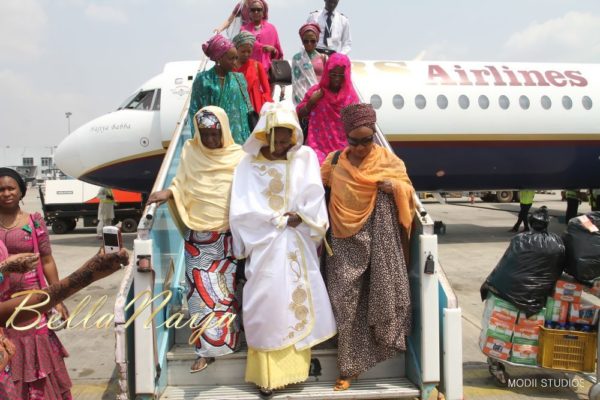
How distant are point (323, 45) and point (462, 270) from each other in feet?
13.7

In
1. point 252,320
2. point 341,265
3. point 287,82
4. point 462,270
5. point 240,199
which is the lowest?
point 462,270

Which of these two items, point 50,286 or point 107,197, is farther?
point 107,197

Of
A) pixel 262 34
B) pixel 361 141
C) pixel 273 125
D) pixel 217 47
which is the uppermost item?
pixel 262 34

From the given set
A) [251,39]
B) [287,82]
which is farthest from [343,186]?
[287,82]

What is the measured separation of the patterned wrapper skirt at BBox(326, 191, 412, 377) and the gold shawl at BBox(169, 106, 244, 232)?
30.6 inches

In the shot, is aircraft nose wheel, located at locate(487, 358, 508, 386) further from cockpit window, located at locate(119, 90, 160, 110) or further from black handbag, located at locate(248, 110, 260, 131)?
cockpit window, located at locate(119, 90, 160, 110)

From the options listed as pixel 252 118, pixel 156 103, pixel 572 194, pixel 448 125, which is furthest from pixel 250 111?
pixel 572 194

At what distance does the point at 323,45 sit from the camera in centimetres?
607

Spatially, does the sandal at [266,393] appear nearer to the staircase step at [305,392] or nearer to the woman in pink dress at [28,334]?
the staircase step at [305,392]

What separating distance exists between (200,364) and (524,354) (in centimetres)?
235

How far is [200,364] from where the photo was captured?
3133 mm

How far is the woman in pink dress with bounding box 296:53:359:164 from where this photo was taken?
410cm

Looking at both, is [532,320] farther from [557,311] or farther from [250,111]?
[250,111]

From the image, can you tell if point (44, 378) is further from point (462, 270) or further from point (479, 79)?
point (479, 79)
